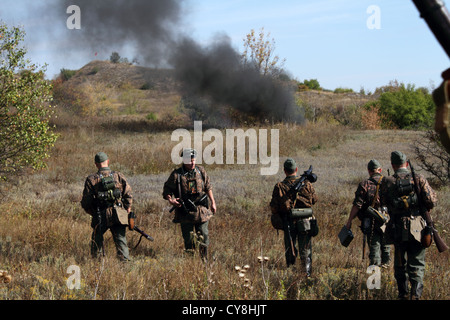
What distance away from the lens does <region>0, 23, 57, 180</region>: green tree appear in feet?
31.3

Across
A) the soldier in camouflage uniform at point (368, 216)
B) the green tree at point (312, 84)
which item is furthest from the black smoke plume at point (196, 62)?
the green tree at point (312, 84)

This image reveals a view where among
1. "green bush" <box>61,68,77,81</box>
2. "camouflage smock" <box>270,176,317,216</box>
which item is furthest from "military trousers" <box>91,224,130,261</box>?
"green bush" <box>61,68,77,81</box>

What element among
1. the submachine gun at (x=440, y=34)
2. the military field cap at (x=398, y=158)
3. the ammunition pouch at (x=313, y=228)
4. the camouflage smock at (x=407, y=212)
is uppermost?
Answer: the submachine gun at (x=440, y=34)

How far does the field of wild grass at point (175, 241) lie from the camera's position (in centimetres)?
416

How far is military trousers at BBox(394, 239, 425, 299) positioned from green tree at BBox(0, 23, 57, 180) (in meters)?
8.14

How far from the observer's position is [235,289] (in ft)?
12.9

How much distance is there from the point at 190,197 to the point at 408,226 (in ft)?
9.01

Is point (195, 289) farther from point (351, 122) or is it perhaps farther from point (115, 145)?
point (351, 122)

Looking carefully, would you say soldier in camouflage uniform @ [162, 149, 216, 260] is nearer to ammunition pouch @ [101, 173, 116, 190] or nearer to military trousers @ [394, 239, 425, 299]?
ammunition pouch @ [101, 173, 116, 190]

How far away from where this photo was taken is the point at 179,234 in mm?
7723

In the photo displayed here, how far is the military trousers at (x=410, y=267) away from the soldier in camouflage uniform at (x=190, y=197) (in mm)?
2400

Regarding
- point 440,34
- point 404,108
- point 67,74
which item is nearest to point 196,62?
point 404,108

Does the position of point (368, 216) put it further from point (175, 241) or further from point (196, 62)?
point (196, 62)

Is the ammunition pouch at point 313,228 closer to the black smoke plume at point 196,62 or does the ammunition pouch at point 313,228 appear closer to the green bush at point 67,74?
the black smoke plume at point 196,62
